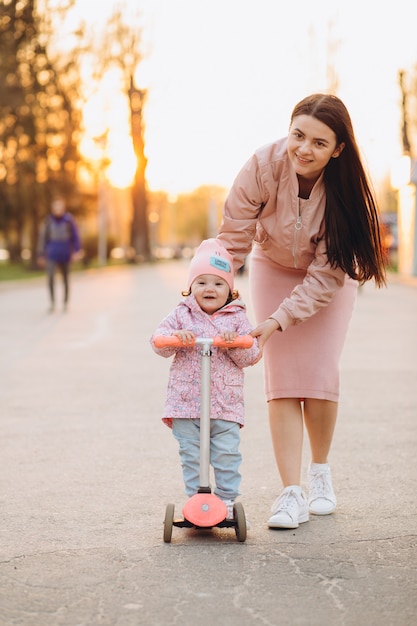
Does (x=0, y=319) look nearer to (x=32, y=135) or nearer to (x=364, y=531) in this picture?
(x=364, y=531)

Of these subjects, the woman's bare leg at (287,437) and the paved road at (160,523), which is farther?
the woman's bare leg at (287,437)

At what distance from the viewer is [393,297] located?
24.7 meters

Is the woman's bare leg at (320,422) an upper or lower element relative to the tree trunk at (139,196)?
upper

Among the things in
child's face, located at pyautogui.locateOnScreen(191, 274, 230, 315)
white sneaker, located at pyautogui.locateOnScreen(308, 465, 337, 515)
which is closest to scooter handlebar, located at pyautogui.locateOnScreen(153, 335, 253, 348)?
child's face, located at pyautogui.locateOnScreen(191, 274, 230, 315)

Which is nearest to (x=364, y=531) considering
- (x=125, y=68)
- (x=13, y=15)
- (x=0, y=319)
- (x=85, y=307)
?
(x=0, y=319)

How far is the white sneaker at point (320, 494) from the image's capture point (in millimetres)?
5043

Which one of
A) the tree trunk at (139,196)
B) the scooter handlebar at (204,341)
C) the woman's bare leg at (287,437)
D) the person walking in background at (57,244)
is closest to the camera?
the scooter handlebar at (204,341)

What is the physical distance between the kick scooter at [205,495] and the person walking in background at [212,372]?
0.11 m

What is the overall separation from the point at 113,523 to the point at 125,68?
4887cm

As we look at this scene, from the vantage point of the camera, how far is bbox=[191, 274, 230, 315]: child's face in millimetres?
4578

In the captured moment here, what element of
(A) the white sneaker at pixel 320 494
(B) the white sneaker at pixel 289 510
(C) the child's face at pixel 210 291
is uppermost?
(C) the child's face at pixel 210 291

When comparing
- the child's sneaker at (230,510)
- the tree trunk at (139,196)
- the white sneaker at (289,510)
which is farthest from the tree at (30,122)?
the child's sneaker at (230,510)

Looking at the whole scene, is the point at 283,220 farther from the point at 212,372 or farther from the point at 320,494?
the point at 320,494

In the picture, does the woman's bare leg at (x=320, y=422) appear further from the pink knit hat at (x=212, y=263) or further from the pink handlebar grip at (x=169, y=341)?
the pink handlebar grip at (x=169, y=341)
